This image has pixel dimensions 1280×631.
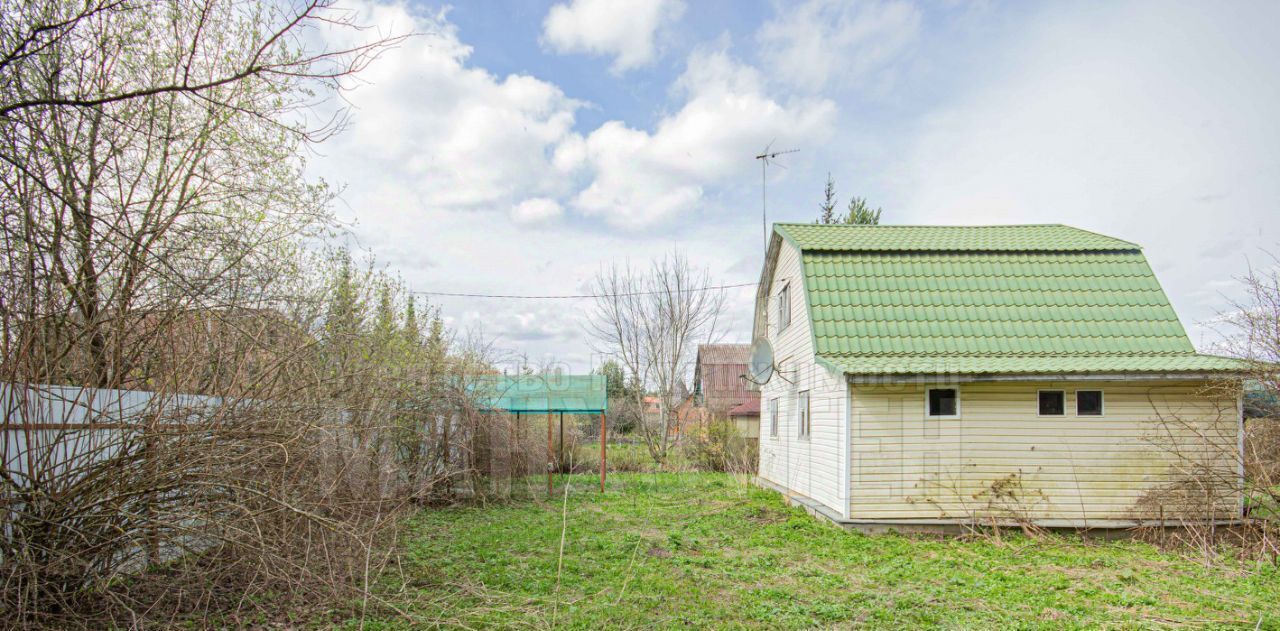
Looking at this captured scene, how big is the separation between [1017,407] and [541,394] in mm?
9282

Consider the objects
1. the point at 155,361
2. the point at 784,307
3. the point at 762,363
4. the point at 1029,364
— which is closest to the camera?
the point at 155,361

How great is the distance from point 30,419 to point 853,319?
34.5 feet

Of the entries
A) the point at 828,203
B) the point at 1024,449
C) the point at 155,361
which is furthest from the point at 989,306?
the point at 828,203

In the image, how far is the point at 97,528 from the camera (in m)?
4.33

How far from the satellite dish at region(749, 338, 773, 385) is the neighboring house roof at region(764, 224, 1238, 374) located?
297cm

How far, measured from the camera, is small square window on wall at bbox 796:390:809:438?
13.0 m

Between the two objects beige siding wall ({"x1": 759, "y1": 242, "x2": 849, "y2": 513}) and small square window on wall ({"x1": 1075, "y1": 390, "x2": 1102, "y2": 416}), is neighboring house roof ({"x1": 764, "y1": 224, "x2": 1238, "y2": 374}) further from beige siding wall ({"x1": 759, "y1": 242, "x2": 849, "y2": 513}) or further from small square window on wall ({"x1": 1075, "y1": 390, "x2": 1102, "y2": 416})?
beige siding wall ({"x1": 759, "y1": 242, "x2": 849, "y2": 513})

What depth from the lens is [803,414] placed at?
1326 centimetres

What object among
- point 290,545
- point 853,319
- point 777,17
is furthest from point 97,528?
point 777,17

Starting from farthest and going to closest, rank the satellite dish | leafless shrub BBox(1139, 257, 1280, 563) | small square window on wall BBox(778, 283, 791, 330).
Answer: the satellite dish → small square window on wall BBox(778, 283, 791, 330) → leafless shrub BBox(1139, 257, 1280, 563)

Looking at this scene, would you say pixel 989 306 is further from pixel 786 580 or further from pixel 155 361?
pixel 155 361

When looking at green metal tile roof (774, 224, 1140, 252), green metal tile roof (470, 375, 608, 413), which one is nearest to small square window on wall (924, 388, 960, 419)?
green metal tile roof (774, 224, 1140, 252)

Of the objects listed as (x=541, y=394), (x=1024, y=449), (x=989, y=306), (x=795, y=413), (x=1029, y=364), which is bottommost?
(x=1024, y=449)

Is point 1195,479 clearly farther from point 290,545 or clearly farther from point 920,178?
point 290,545
